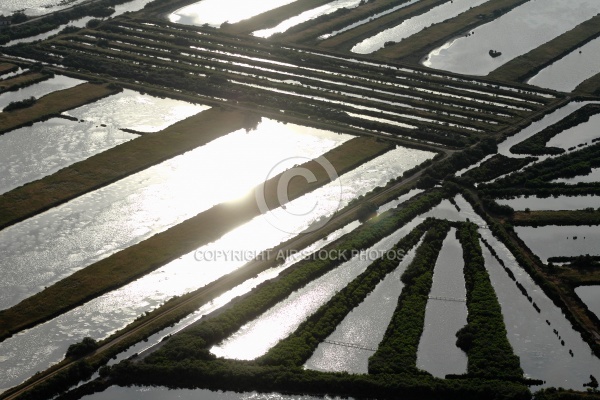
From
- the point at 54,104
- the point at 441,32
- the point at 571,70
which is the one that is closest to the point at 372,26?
the point at 441,32

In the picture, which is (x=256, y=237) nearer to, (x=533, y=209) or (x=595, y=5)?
(x=533, y=209)

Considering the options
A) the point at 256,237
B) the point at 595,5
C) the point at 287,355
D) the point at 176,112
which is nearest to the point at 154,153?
the point at 176,112

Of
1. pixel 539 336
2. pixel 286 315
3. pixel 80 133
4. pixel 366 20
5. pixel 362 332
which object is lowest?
pixel 286 315

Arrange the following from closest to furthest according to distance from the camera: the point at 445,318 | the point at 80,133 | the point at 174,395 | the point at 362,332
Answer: the point at 174,395 < the point at 362,332 < the point at 445,318 < the point at 80,133

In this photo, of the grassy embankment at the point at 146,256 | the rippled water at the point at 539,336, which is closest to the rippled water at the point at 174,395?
the grassy embankment at the point at 146,256

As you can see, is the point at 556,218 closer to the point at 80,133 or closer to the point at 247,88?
the point at 247,88

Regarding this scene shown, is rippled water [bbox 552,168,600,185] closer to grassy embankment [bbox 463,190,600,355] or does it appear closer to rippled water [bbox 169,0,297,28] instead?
grassy embankment [bbox 463,190,600,355]

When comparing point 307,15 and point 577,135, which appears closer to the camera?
point 577,135
